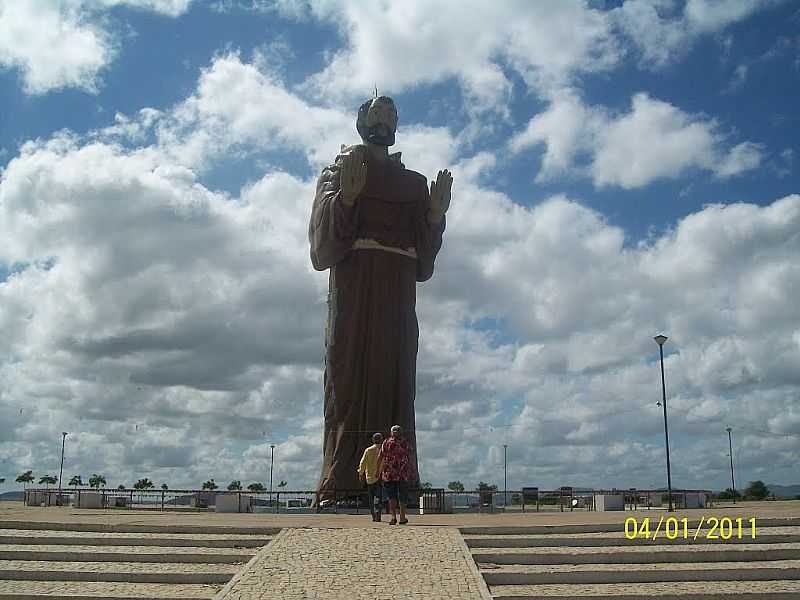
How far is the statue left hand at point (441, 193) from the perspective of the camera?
20203mm

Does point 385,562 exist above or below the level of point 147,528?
below

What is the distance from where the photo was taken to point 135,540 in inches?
460

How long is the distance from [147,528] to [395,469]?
11.6 ft

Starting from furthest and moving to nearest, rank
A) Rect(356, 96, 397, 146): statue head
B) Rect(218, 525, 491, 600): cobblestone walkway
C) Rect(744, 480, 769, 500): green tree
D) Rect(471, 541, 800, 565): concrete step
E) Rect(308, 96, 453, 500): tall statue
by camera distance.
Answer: Rect(744, 480, 769, 500): green tree, Rect(356, 96, 397, 146): statue head, Rect(308, 96, 453, 500): tall statue, Rect(471, 541, 800, 565): concrete step, Rect(218, 525, 491, 600): cobblestone walkway

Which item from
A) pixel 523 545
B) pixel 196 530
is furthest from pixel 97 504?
pixel 523 545

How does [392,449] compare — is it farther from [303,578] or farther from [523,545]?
[303,578]

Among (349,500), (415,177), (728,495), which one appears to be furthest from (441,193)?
(728,495)

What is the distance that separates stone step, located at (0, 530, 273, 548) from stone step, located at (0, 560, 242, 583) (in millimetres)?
814

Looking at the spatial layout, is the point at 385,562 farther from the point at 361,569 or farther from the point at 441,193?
the point at 441,193

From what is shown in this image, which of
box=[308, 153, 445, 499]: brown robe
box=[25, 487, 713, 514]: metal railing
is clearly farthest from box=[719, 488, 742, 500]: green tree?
box=[308, 153, 445, 499]: brown robe

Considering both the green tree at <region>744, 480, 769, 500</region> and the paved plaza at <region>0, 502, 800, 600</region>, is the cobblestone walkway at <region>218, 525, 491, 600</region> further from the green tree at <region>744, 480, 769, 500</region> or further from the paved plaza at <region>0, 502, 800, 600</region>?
the green tree at <region>744, 480, 769, 500</region>

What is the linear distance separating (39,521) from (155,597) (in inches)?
192

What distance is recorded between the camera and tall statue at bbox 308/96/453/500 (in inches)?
772

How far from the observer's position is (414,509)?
18703mm
